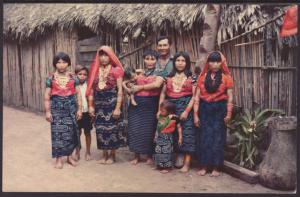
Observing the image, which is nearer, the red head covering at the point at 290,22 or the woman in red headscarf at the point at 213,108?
the red head covering at the point at 290,22

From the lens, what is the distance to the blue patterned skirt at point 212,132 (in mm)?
5504

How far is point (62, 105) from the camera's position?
→ 5773mm

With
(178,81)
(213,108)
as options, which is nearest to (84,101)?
(178,81)

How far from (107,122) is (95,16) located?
3.11 meters

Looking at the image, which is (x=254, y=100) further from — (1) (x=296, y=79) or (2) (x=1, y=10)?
(2) (x=1, y=10)

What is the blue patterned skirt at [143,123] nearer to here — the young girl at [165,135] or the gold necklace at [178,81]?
the young girl at [165,135]

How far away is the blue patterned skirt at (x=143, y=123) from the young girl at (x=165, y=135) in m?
0.21

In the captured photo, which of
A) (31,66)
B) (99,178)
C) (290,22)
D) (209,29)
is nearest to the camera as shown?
(290,22)

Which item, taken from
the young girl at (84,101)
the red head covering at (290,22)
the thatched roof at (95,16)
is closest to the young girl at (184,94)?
the young girl at (84,101)

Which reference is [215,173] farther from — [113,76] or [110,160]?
[113,76]

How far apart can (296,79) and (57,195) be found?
10.5 feet


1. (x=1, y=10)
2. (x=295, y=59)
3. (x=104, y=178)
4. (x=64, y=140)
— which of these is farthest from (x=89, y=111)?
(x=295, y=59)

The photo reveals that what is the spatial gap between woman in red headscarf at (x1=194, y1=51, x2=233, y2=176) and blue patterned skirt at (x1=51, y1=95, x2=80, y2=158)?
5.21 ft

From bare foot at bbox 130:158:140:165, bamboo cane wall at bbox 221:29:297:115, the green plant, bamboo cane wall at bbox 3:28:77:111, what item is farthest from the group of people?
bamboo cane wall at bbox 3:28:77:111
